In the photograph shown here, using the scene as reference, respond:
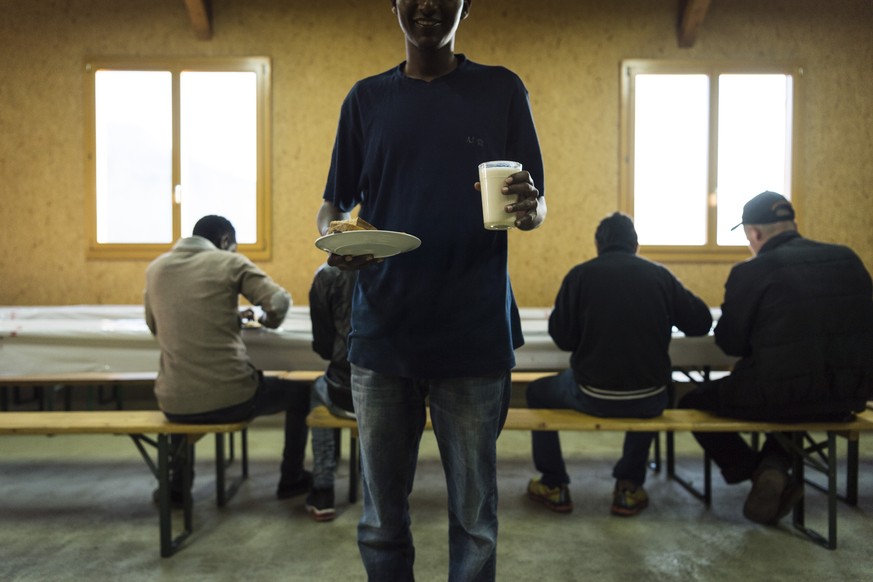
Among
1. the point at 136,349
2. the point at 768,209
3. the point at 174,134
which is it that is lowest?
the point at 136,349

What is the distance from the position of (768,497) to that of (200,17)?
15.0 feet

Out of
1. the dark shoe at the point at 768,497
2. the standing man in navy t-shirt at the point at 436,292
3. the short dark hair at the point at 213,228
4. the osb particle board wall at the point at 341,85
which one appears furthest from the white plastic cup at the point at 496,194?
the osb particle board wall at the point at 341,85

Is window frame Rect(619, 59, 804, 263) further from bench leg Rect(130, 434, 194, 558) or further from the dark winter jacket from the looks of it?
bench leg Rect(130, 434, 194, 558)

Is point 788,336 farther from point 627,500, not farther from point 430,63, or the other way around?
point 430,63

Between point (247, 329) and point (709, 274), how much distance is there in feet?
11.8

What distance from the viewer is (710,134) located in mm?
4965

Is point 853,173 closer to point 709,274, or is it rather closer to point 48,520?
point 709,274

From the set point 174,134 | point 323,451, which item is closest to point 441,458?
point 323,451

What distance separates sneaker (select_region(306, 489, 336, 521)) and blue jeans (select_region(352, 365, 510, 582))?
1.40 m

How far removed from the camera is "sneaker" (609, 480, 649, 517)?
263cm

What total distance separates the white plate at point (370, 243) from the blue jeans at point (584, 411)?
1613mm

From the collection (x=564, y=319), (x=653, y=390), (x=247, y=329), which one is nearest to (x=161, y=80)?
(x=247, y=329)

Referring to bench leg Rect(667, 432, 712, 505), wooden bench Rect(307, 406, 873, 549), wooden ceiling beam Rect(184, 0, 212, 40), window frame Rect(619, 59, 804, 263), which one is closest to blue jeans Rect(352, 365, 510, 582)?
wooden bench Rect(307, 406, 873, 549)

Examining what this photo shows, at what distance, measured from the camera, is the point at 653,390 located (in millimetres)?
2518
